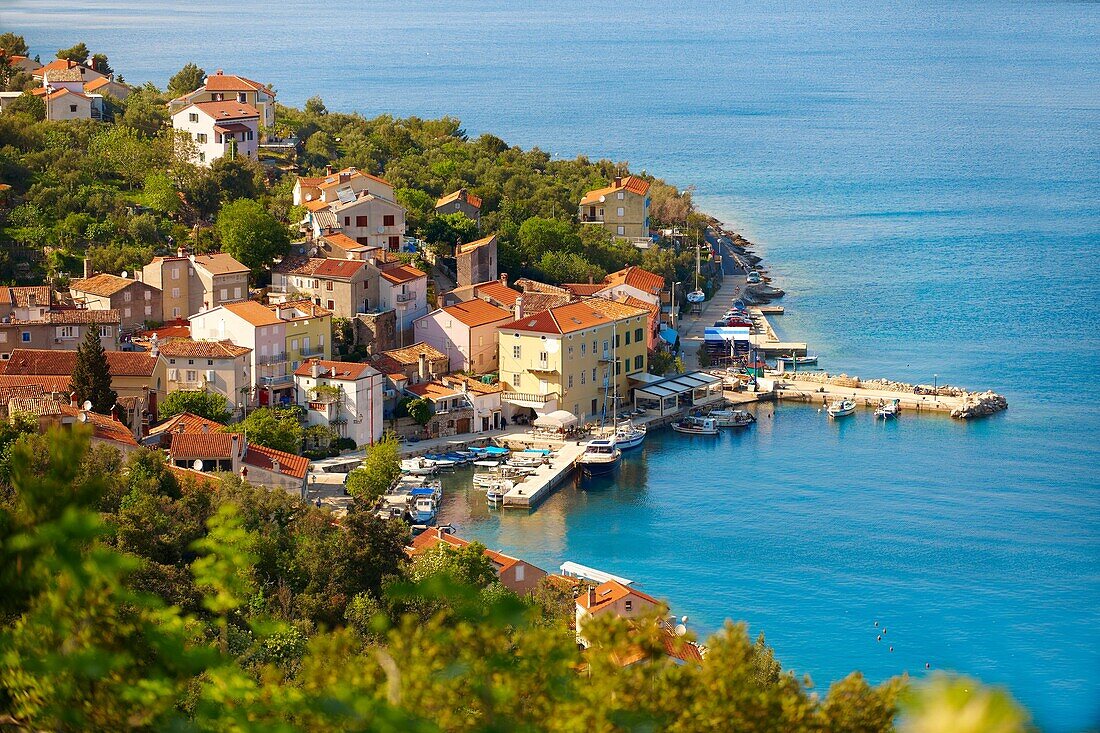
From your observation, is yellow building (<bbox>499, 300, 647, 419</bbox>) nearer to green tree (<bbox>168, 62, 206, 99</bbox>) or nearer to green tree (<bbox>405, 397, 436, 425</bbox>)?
green tree (<bbox>405, 397, 436, 425</bbox>)


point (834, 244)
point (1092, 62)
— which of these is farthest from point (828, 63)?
point (834, 244)

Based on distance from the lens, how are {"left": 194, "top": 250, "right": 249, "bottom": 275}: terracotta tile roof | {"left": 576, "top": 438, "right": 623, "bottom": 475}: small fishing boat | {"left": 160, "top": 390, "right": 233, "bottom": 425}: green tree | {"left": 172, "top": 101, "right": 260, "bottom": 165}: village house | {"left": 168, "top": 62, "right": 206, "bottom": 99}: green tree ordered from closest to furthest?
{"left": 160, "top": 390, "right": 233, "bottom": 425}: green tree, {"left": 576, "top": 438, "right": 623, "bottom": 475}: small fishing boat, {"left": 194, "top": 250, "right": 249, "bottom": 275}: terracotta tile roof, {"left": 172, "top": 101, "right": 260, "bottom": 165}: village house, {"left": 168, "top": 62, "right": 206, "bottom": 99}: green tree

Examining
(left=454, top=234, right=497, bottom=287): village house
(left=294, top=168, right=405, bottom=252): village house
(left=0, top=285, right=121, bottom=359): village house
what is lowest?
(left=0, top=285, right=121, bottom=359): village house

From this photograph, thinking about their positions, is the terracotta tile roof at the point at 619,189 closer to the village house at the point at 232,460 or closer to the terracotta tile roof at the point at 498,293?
the terracotta tile roof at the point at 498,293

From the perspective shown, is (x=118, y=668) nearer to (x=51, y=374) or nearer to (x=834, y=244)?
(x=51, y=374)

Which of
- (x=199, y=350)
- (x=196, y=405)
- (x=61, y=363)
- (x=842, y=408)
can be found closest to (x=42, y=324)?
(x=61, y=363)

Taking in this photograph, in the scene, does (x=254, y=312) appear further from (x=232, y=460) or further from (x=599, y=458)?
(x=599, y=458)

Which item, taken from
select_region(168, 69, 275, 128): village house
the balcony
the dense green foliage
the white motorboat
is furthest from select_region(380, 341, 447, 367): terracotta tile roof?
the dense green foliage
